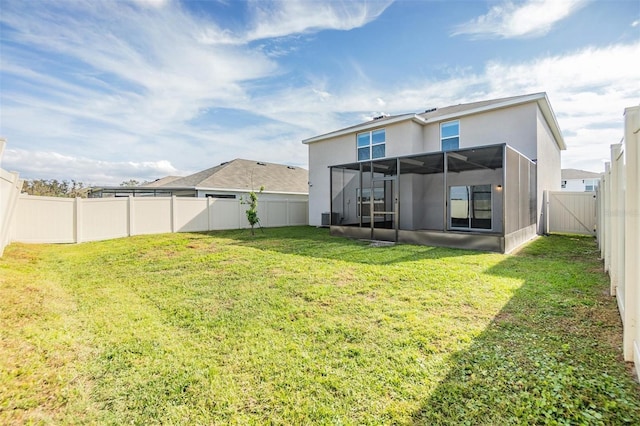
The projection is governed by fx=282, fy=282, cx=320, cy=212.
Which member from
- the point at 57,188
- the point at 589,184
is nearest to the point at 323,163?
the point at 57,188

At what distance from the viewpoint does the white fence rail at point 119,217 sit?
31.9ft

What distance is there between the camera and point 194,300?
14.4 ft

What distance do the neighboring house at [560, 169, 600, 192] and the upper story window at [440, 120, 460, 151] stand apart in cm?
3063

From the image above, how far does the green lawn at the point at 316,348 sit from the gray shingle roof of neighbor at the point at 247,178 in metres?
14.0

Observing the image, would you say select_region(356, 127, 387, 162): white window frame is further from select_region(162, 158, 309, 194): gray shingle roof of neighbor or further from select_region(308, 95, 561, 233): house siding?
select_region(162, 158, 309, 194): gray shingle roof of neighbor

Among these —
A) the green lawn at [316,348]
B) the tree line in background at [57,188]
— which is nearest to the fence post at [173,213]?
the green lawn at [316,348]

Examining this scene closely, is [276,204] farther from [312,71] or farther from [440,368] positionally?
[440,368]

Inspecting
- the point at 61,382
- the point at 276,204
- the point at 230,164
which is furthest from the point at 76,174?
the point at 61,382

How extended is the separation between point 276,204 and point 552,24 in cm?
1359

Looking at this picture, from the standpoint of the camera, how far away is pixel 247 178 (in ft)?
69.3

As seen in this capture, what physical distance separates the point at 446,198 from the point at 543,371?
6.82m

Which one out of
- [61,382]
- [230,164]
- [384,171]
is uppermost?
[230,164]

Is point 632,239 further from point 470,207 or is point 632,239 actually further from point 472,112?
point 472,112

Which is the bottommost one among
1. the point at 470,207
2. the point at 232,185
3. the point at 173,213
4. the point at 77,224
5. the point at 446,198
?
the point at 77,224
